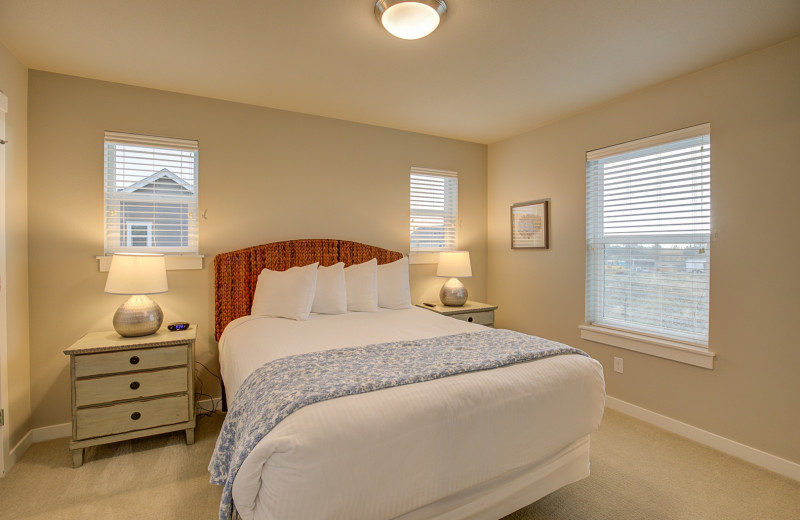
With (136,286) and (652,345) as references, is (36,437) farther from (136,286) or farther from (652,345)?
(652,345)

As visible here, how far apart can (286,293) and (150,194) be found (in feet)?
4.16

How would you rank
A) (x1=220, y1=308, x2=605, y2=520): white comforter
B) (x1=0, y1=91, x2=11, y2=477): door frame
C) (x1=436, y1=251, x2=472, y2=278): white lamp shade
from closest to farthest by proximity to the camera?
1. (x1=220, y1=308, x2=605, y2=520): white comforter
2. (x1=0, y1=91, x2=11, y2=477): door frame
3. (x1=436, y1=251, x2=472, y2=278): white lamp shade

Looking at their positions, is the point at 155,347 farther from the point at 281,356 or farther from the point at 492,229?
the point at 492,229

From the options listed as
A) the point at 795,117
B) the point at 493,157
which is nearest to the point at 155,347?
the point at 493,157

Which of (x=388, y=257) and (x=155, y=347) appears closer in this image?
(x=155, y=347)

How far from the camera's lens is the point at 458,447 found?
4.75ft

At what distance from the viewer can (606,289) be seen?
127 inches

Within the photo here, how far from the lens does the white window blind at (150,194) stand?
279cm

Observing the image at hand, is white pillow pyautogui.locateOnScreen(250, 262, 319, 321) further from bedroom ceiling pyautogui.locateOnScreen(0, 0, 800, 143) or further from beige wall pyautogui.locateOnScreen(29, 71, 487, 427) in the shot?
bedroom ceiling pyautogui.locateOnScreen(0, 0, 800, 143)

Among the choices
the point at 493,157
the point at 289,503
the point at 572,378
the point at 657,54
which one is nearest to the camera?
the point at 289,503

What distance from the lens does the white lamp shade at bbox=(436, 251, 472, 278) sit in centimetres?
379

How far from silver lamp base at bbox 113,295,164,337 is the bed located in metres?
0.62

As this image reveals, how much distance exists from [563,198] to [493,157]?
3.68 feet

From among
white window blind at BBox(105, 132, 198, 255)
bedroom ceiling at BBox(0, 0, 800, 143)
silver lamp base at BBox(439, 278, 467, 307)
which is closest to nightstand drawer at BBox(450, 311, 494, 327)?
silver lamp base at BBox(439, 278, 467, 307)
